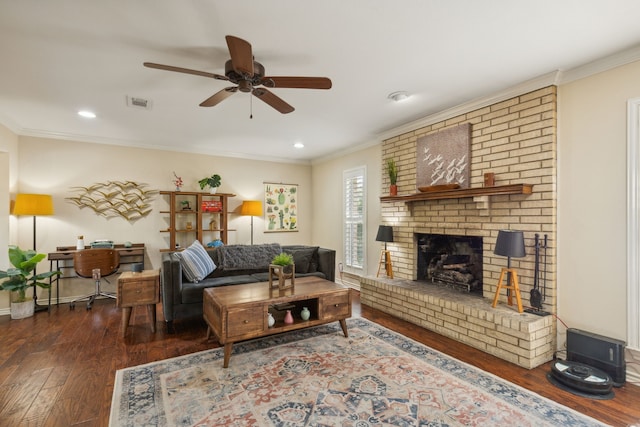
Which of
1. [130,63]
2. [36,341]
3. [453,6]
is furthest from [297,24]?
[36,341]

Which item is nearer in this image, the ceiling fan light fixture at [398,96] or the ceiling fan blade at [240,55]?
the ceiling fan blade at [240,55]

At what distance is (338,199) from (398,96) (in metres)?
2.83

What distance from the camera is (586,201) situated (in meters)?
2.56

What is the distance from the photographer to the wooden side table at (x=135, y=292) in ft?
10.4

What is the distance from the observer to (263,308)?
2.67 meters

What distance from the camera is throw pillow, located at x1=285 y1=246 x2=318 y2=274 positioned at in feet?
14.5

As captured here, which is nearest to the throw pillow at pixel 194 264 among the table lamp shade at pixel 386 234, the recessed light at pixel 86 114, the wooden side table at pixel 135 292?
the wooden side table at pixel 135 292

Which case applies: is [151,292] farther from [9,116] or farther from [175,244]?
[9,116]

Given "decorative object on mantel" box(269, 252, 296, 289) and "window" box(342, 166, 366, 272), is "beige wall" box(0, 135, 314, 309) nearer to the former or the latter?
"window" box(342, 166, 366, 272)

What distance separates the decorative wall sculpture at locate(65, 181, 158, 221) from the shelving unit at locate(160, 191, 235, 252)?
293 millimetres

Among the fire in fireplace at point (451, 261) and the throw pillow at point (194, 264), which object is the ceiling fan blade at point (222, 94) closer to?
the throw pillow at point (194, 264)

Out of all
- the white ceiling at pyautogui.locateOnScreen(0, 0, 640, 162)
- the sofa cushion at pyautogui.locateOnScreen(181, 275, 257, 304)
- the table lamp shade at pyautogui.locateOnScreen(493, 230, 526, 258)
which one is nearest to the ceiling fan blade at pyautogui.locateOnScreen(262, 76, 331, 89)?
the white ceiling at pyautogui.locateOnScreen(0, 0, 640, 162)

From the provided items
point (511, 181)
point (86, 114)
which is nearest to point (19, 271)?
point (86, 114)

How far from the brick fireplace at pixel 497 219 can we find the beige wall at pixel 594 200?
98 mm
